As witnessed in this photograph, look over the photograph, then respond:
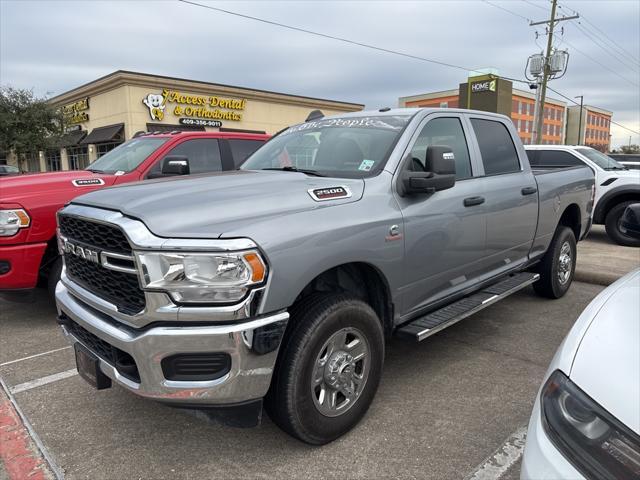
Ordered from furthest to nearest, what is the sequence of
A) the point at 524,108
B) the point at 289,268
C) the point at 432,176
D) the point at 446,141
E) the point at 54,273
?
the point at 524,108
the point at 54,273
the point at 446,141
the point at 432,176
the point at 289,268

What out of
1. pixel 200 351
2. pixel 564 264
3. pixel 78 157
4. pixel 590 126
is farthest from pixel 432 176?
pixel 590 126

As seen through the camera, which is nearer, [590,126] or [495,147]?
[495,147]

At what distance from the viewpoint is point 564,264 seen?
18.0ft

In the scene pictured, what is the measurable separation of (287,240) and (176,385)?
0.83 m

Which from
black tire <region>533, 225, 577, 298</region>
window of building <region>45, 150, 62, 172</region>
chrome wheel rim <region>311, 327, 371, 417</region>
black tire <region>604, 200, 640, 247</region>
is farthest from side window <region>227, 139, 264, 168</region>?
window of building <region>45, 150, 62, 172</region>

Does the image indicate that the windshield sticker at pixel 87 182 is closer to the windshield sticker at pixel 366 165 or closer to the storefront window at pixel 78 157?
the windshield sticker at pixel 366 165

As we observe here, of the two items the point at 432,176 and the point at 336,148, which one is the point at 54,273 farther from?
the point at 432,176

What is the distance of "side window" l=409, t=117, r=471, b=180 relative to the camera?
3466 millimetres

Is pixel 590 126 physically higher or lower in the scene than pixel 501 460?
higher

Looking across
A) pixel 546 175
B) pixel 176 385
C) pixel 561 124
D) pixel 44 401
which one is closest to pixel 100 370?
pixel 176 385

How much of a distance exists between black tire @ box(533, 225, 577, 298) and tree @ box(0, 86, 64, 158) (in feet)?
94.4

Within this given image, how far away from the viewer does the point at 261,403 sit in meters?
2.32

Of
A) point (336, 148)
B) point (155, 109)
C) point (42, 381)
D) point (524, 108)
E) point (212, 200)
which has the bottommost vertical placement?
point (42, 381)

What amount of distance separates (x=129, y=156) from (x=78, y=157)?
1110 inches
